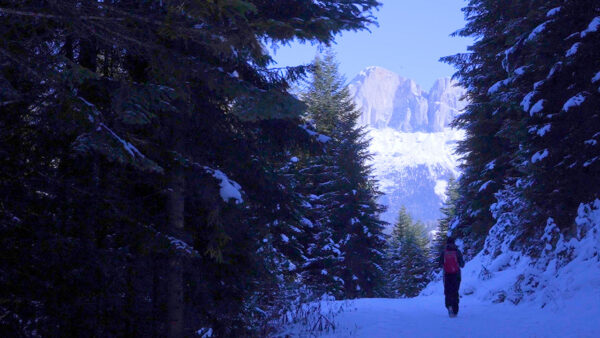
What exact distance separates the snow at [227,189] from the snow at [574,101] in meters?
7.74

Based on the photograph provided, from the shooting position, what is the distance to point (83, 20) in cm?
445

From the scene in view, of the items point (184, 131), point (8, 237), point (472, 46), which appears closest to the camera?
point (8, 237)

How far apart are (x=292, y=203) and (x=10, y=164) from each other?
4.85 m

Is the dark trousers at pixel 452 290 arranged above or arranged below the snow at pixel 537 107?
below

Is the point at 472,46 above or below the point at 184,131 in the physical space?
above

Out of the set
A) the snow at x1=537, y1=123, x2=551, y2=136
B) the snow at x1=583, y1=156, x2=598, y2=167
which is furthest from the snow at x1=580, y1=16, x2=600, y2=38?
the snow at x1=583, y1=156, x2=598, y2=167

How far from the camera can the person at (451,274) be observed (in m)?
11.2

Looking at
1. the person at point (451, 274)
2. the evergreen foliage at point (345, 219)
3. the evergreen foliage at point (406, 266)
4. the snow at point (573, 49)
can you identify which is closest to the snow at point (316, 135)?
the person at point (451, 274)

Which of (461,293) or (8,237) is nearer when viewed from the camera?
(8,237)

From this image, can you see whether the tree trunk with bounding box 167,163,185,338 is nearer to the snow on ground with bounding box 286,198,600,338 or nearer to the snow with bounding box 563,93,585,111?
the snow on ground with bounding box 286,198,600,338

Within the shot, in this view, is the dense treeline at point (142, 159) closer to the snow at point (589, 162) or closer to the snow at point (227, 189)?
the snow at point (227, 189)

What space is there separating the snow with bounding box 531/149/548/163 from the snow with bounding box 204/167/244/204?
777cm

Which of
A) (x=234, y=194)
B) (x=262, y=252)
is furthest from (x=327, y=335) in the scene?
(x=234, y=194)

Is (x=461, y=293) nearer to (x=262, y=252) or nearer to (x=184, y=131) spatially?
(x=262, y=252)
